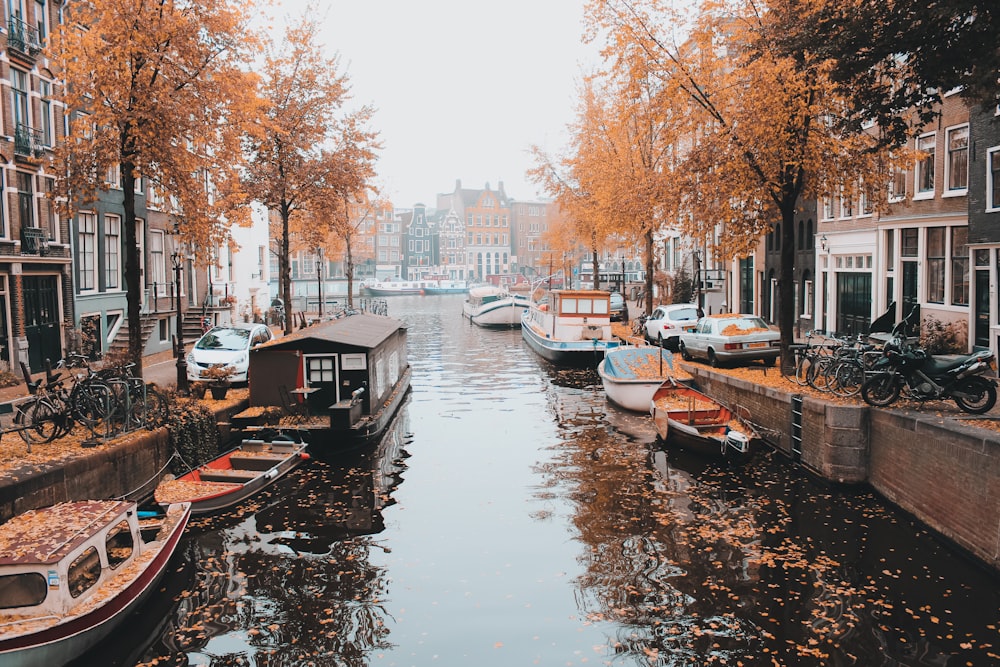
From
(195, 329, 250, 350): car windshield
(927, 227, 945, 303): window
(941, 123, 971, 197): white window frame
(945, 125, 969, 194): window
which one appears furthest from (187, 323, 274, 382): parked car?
(945, 125, 969, 194): window

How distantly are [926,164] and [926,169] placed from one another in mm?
155

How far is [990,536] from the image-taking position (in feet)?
36.1

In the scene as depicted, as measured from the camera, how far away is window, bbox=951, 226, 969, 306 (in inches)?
904

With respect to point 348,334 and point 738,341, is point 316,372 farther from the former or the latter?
point 738,341

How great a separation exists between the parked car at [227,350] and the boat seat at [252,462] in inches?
216

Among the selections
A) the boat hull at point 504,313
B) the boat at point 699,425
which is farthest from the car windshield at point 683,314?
the boat hull at point 504,313

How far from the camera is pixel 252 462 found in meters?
16.3

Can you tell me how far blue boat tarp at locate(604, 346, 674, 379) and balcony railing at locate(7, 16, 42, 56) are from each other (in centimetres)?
2003

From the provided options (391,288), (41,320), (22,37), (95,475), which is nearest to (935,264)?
(95,475)

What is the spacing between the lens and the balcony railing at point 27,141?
941 inches

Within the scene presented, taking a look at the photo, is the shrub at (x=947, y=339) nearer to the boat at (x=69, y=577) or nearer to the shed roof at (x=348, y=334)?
the shed roof at (x=348, y=334)

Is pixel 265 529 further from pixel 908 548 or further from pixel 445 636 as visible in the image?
pixel 908 548

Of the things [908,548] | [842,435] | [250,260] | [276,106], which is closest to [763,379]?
[842,435]

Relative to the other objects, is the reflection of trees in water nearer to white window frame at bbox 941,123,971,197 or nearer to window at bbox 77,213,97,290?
window at bbox 77,213,97,290
